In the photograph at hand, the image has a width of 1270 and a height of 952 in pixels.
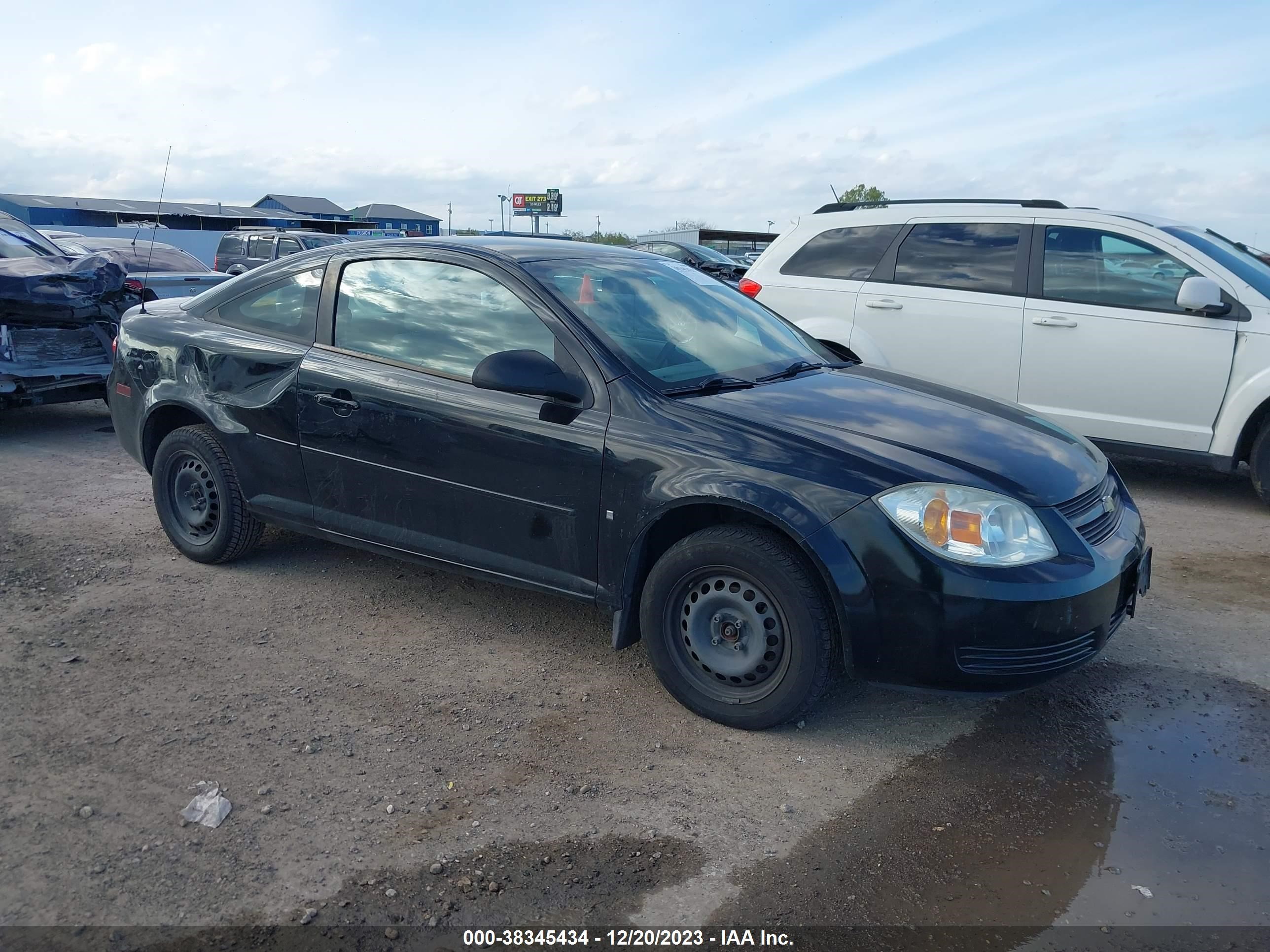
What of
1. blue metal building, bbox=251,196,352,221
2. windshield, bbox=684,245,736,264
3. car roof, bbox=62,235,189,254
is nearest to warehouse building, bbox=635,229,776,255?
windshield, bbox=684,245,736,264

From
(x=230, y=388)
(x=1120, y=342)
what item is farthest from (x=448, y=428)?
(x=1120, y=342)

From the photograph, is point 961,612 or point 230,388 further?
point 230,388

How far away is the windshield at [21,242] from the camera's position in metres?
8.13

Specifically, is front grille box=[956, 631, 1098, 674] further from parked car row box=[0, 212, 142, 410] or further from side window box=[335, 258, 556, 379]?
parked car row box=[0, 212, 142, 410]

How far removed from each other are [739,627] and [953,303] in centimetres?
433

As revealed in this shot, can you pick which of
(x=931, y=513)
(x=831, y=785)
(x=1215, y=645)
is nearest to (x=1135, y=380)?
(x=1215, y=645)

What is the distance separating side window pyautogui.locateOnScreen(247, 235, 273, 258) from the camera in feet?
62.8

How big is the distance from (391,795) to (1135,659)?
2.98 meters

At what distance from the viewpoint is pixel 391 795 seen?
9.93ft

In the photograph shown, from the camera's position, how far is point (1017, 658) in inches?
122

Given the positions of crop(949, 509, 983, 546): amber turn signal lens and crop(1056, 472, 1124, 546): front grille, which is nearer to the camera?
crop(949, 509, 983, 546): amber turn signal lens

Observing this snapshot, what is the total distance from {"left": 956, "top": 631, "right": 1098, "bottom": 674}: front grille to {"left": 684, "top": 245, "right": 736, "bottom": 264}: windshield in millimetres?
17070

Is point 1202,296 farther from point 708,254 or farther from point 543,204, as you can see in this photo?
point 543,204

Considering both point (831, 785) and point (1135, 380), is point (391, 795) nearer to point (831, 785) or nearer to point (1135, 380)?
point (831, 785)
